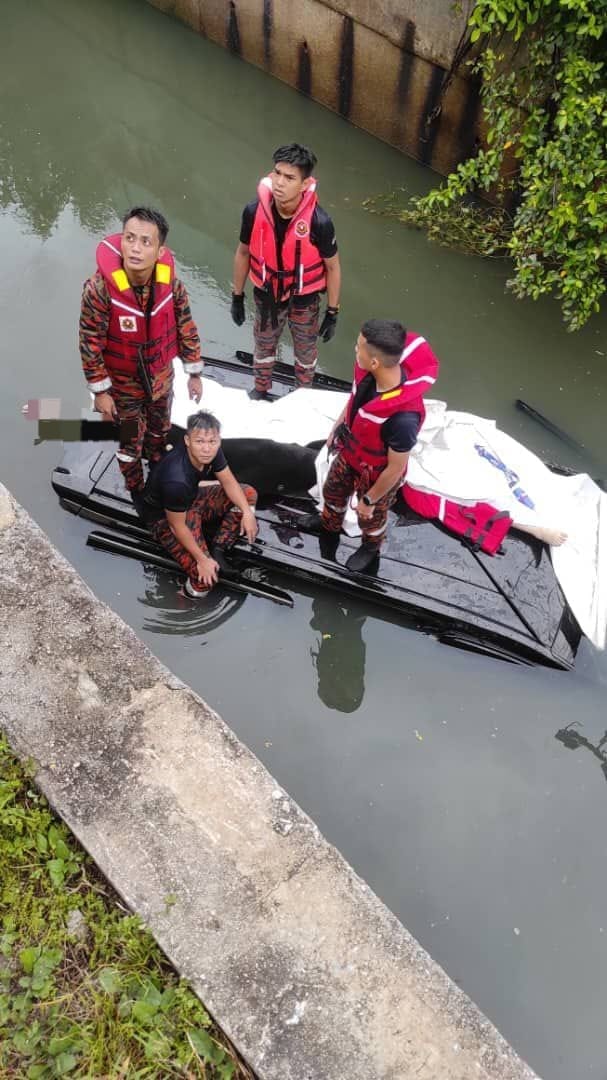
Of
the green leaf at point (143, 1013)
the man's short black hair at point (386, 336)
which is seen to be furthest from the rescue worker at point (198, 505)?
the green leaf at point (143, 1013)

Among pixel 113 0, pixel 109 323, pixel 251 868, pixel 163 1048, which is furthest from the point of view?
pixel 113 0

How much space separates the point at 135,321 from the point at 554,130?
3.55 meters

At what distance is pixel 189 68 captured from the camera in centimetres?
903

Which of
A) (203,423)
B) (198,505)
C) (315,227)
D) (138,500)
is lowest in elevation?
(138,500)

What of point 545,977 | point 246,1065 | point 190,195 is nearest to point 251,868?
point 246,1065

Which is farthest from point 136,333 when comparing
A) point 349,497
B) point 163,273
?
point 349,497

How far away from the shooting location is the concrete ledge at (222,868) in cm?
244

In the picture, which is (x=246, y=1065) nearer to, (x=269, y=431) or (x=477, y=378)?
(x=269, y=431)

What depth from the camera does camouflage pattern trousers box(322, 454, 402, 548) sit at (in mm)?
3924

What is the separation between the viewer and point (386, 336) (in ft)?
10.6

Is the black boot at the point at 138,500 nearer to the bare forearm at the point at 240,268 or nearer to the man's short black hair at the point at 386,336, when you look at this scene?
the bare forearm at the point at 240,268

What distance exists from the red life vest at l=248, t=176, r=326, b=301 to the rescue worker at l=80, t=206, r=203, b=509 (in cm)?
71

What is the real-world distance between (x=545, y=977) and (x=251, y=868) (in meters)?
1.47

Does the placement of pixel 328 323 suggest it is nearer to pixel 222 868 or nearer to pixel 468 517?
pixel 468 517
